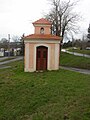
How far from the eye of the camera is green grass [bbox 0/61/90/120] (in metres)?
12.4

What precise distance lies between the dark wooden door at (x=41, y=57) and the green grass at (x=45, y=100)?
27.7 ft

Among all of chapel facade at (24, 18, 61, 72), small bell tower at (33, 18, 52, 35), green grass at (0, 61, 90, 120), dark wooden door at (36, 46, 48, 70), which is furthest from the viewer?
small bell tower at (33, 18, 52, 35)

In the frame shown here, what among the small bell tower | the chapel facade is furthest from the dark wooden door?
the small bell tower

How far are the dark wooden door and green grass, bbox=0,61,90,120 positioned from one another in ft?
27.7

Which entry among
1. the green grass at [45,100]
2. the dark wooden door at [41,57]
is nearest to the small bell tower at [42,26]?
the dark wooden door at [41,57]

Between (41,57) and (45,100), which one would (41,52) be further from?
(45,100)

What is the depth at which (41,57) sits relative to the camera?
28.5 metres

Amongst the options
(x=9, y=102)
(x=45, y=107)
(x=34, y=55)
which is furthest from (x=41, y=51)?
(x=45, y=107)

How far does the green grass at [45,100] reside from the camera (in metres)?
12.4

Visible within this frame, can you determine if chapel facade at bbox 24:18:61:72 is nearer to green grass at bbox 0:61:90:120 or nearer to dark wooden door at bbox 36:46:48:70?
dark wooden door at bbox 36:46:48:70

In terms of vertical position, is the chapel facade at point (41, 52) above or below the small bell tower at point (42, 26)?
below

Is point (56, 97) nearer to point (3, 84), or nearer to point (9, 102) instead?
point (9, 102)

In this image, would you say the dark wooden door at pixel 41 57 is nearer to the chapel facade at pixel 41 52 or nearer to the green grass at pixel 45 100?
the chapel facade at pixel 41 52

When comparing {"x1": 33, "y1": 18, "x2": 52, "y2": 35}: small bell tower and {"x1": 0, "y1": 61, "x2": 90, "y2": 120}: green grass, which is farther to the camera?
{"x1": 33, "y1": 18, "x2": 52, "y2": 35}: small bell tower
